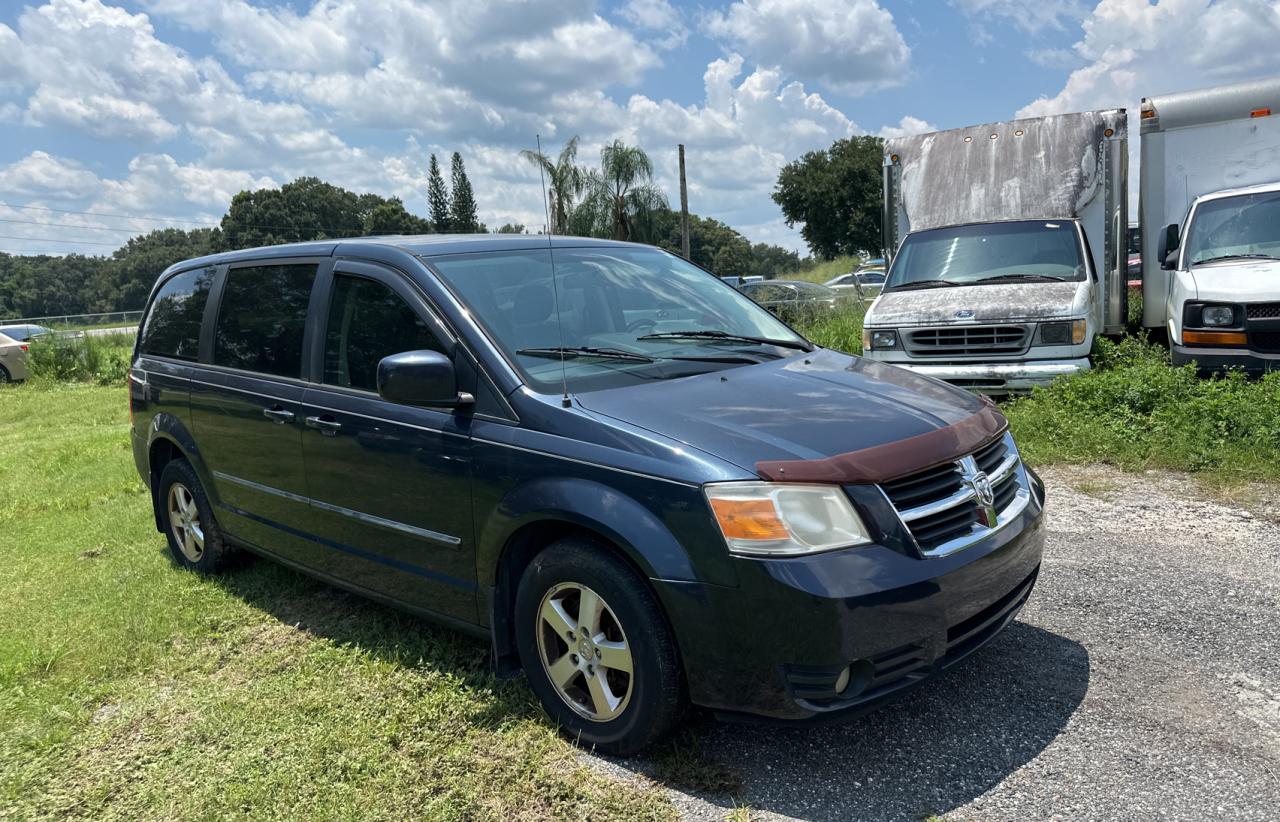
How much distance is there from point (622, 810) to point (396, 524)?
1.49m

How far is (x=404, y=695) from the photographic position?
144 inches

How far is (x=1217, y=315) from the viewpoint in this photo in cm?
739

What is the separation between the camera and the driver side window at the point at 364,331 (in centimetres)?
367

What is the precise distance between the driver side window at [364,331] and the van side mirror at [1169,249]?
300 inches

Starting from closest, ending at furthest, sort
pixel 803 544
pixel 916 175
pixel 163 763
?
pixel 803 544 → pixel 163 763 → pixel 916 175

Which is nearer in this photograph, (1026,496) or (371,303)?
(1026,496)

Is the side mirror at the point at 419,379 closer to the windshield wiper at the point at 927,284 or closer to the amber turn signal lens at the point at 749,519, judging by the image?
the amber turn signal lens at the point at 749,519

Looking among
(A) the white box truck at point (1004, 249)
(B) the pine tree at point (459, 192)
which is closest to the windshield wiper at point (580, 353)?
(A) the white box truck at point (1004, 249)

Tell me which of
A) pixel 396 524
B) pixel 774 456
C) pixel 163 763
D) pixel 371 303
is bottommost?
pixel 163 763

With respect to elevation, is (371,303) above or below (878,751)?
above

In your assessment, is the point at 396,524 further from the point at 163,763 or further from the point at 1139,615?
the point at 1139,615

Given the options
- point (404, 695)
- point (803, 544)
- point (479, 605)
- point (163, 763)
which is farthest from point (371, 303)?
point (803, 544)

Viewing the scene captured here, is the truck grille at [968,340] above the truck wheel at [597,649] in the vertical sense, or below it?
above

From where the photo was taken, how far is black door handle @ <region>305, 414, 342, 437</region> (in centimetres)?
386
